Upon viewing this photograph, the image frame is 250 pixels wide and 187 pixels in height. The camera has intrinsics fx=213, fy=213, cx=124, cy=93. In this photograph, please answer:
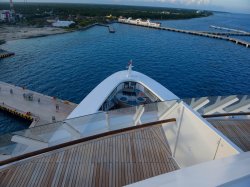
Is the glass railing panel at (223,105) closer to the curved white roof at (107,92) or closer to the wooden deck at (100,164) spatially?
the wooden deck at (100,164)

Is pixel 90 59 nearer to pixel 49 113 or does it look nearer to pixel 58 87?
pixel 58 87

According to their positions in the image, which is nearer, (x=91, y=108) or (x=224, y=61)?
(x=91, y=108)

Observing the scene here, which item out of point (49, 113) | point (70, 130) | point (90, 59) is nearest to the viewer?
point (70, 130)

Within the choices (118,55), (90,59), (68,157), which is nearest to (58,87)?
(90,59)

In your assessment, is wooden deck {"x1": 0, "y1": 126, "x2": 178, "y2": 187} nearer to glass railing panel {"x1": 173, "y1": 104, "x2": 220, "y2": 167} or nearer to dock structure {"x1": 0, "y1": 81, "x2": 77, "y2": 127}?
glass railing panel {"x1": 173, "y1": 104, "x2": 220, "y2": 167}

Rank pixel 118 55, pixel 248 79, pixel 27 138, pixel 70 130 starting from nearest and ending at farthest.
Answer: pixel 27 138 < pixel 70 130 < pixel 248 79 < pixel 118 55

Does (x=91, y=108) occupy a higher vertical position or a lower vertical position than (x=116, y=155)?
lower
